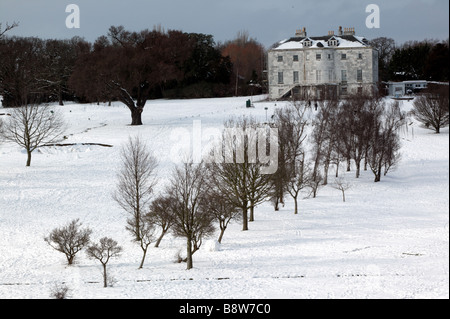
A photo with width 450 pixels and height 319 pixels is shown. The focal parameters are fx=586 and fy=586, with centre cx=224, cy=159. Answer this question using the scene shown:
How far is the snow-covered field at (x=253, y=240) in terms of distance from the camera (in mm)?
21359

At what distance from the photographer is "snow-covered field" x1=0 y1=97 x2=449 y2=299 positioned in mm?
21359

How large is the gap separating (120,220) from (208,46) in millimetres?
61895

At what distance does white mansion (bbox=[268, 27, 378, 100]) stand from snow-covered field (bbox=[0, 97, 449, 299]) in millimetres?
26092

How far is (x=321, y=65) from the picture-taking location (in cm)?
7600

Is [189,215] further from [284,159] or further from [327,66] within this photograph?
[327,66]

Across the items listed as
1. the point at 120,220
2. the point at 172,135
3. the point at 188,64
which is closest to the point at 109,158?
the point at 172,135

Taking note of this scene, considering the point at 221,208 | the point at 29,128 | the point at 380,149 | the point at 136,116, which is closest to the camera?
the point at 221,208

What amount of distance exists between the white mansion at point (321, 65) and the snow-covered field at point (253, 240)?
26092 mm

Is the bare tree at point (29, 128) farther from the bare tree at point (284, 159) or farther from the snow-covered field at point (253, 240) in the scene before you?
the bare tree at point (284, 159)

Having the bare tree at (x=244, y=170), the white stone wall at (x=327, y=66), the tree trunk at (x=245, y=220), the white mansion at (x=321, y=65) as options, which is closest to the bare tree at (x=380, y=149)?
the bare tree at (x=244, y=170)

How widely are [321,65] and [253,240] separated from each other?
165 ft

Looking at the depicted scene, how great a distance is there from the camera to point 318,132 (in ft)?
147

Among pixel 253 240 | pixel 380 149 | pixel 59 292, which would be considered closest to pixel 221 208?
pixel 253 240
